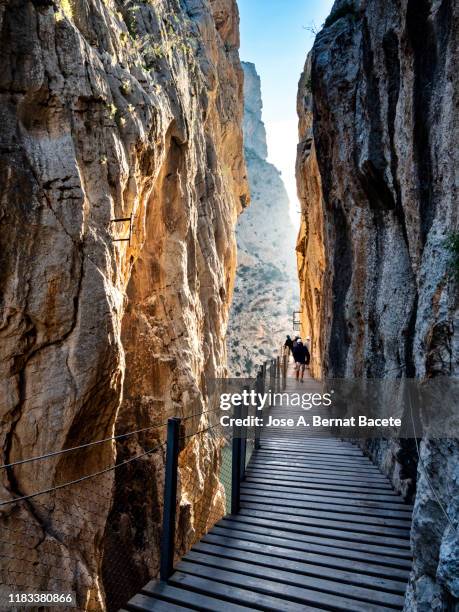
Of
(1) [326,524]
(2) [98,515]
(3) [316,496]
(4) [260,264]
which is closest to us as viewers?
(1) [326,524]

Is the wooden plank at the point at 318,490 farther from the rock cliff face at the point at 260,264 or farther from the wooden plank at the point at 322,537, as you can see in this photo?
the rock cliff face at the point at 260,264

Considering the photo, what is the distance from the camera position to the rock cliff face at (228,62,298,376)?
57375mm

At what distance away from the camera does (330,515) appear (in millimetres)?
4637

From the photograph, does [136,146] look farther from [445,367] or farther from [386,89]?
[445,367]

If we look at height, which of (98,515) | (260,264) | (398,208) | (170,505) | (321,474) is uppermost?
(260,264)

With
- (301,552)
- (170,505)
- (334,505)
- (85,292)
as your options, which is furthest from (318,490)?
(85,292)

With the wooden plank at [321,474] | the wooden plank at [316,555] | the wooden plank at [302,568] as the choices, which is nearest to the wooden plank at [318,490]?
the wooden plank at [321,474]

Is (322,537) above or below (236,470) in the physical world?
below

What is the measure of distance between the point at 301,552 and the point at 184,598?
1275mm

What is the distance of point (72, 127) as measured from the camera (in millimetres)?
7543

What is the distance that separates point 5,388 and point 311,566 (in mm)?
5329

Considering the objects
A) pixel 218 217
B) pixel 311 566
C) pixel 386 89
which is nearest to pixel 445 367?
pixel 311 566

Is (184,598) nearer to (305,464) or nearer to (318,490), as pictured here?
(318,490)

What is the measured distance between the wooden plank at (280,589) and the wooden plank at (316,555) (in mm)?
386
